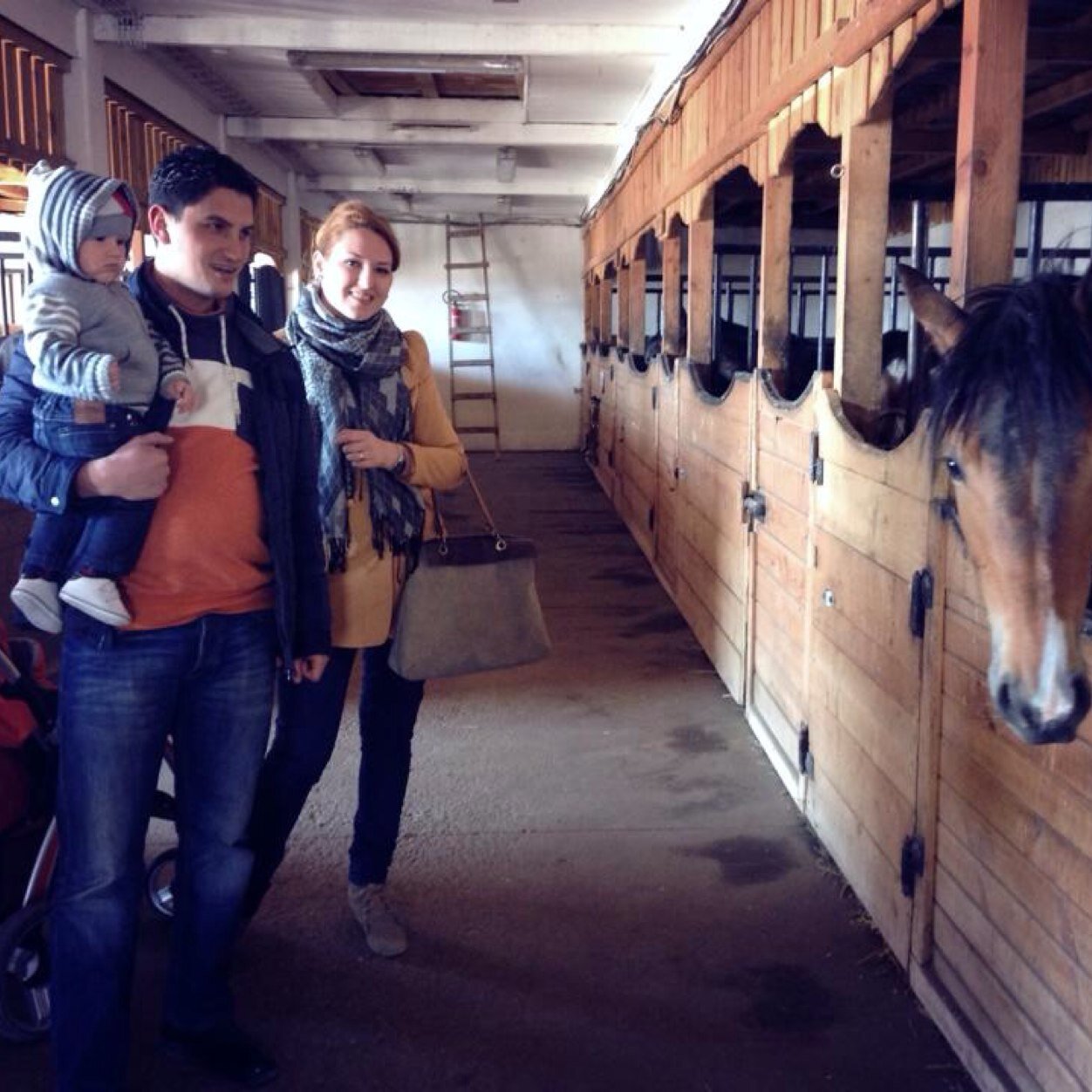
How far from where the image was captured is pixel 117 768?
5.75 ft

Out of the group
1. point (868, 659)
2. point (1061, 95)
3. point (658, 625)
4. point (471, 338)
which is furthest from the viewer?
point (471, 338)

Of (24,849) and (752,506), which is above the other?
(752,506)

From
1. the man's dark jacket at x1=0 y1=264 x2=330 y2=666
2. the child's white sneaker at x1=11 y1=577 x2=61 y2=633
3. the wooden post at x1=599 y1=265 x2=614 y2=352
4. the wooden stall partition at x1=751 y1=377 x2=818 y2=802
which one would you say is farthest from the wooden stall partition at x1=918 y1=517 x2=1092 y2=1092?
the wooden post at x1=599 y1=265 x2=614 y2=352

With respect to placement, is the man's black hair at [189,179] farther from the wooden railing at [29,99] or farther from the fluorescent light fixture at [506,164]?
the fluorescent light fixture at [506,164]

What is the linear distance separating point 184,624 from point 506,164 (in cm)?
847

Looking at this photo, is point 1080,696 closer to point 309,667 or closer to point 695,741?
point 309,667

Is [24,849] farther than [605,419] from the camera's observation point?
No

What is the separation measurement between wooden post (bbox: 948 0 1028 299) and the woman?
112cm

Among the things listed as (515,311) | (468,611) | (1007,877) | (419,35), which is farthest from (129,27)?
(515,311)

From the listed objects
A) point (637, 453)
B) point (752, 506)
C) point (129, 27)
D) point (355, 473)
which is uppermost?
point (129, 27)

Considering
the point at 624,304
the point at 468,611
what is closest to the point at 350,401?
the point at 468,611

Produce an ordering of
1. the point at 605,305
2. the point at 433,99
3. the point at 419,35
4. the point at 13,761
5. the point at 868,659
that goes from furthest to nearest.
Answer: the point at 605,305 → the point at 433,99 → the point at 419,35 → the point at 868,659 → the point at 13,761

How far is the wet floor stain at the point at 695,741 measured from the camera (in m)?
3.74

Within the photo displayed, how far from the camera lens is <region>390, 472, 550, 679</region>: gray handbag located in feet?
7.30
